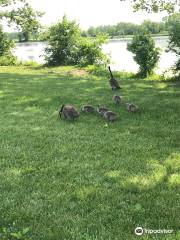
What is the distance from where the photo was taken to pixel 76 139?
40.2 ft

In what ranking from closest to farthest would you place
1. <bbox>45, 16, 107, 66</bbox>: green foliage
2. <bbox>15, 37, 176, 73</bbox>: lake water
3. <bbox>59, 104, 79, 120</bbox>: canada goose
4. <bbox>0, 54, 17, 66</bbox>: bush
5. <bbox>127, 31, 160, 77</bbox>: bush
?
<bbox>59, 104, 79, 120</bbox>: canada goose < <bbox>127, 31, 160, 77</bbox>: bush < <bbox>15, 37, 176, 73</bbox>: lake water < <bbox>45, 16, 107, 66</bbox>: green foliage < <bbox>0, 54, 17, 66</bbox>: bush

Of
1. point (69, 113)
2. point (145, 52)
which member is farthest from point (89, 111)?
point (145, 52)

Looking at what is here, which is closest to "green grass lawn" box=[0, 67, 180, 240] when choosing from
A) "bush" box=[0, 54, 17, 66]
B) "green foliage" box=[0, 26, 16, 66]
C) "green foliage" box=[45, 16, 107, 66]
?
"green foliage" box=[45, 16, 107, 66]

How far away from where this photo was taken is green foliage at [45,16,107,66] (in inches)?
1556

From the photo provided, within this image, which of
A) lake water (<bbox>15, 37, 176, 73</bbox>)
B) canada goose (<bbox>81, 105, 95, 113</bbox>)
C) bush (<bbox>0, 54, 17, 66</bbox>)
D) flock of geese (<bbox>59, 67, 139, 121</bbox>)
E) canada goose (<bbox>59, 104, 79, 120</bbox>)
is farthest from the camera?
bush (<bbox>0, 54, 17, 66</bbox>)

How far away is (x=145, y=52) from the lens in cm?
3011

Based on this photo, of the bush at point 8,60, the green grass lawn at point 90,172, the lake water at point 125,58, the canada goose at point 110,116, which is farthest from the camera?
the bush at point 8,60

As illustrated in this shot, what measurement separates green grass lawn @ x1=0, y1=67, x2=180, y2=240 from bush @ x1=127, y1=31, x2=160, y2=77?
42.3ft

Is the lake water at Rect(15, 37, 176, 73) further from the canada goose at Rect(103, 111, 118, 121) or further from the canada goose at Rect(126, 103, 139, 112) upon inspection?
the canada goose at Rect(103, 111, 118, 121)

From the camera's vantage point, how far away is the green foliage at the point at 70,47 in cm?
3953

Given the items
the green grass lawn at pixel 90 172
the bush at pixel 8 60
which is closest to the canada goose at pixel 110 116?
the green grass lawn at pixel 90 172

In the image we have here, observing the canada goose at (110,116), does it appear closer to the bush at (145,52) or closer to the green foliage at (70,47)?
the bush at (145,52)

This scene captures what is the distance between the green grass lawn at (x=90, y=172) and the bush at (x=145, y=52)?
1288 cm

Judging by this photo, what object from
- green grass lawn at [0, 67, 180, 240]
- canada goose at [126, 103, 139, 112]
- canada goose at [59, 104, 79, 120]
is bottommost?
green grass lawn at [0, 67, 180, 240]
